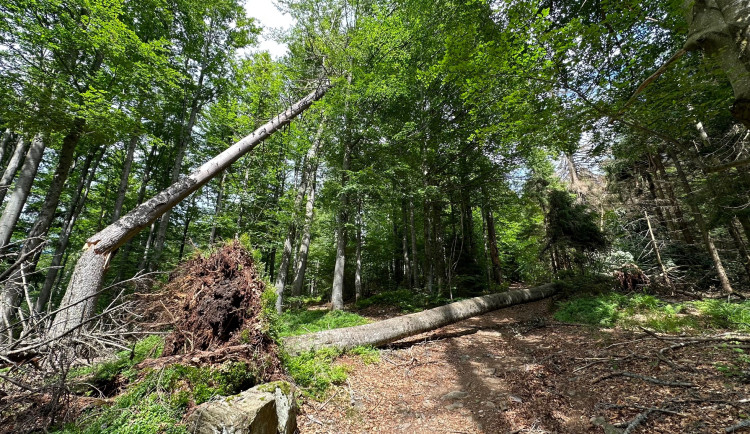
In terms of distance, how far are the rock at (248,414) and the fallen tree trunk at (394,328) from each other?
70.9 inches

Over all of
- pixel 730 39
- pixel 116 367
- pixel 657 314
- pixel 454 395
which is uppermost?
pixel 730 39

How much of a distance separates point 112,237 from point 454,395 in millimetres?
6755

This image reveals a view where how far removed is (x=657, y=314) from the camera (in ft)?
20.8

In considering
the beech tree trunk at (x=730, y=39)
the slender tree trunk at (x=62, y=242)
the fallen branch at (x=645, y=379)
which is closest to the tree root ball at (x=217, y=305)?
the fallen branch at (x=645, y=379)

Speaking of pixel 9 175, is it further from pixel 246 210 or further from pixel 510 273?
pixel 510 273

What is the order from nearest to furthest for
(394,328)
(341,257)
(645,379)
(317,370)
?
(645,379), (317,370), (394,328), (341,257)

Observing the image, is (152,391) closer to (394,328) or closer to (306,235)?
(394,328)

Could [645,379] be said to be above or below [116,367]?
below

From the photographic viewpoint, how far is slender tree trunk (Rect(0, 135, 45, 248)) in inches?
294

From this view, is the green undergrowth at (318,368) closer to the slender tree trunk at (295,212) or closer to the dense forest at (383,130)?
the dense forest at (383,130)

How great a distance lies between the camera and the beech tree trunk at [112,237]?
4.18 meters

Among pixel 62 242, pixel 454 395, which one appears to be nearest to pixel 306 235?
pixel 454 395

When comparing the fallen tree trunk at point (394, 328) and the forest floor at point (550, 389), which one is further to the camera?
the fallen tree trunk at point (394, 328)

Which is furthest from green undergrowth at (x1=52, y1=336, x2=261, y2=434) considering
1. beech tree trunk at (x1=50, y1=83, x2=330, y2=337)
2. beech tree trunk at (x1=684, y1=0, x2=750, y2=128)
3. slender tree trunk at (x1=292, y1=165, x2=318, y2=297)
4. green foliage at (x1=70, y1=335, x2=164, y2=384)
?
slender tree trunk at (x1=292, y1=165, x2=318, y2=297)
